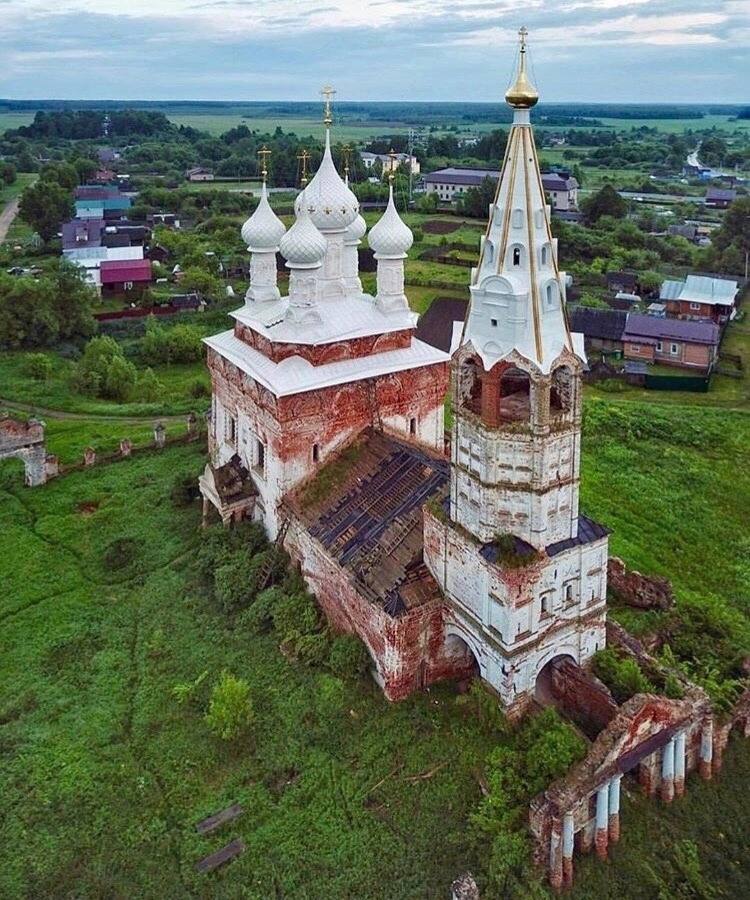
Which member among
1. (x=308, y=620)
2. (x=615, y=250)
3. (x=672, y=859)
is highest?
(x=615, y=250)

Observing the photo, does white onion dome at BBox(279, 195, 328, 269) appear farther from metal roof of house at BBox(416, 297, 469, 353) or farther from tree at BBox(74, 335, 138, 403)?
metal roof of house at BBox(416, 297, 469, 353)

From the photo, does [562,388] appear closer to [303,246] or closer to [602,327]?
[303,246]

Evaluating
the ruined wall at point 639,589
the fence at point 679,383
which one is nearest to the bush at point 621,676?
the ruined wall at point 639,589

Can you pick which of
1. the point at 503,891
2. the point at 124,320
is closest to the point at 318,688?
the point at 503,891

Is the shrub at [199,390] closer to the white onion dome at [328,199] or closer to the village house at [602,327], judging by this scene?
the white onion dome at [328,199]

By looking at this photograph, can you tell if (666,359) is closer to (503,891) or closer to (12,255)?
(503,891)

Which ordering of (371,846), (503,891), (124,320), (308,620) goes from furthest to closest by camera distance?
(124,320)
(308,620)
(371,846)
(503,891)
